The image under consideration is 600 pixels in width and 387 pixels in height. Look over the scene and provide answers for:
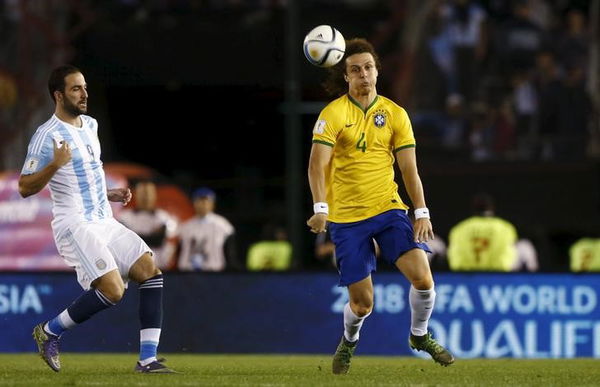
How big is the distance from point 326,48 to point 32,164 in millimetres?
2106

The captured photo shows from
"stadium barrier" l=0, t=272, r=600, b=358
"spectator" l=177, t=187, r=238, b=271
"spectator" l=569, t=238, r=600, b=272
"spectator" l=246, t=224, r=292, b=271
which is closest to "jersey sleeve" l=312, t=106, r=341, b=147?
"stadium barrier" l=0, t=272, r=600, b=358

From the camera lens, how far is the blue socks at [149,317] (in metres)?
10.4

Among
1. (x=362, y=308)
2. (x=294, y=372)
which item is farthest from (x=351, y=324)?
(x=294, y=372)

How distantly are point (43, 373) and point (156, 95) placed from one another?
11.9 meters

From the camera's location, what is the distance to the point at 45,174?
10.0 meters

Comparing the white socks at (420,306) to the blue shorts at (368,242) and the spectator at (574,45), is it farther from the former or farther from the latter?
the spectator at (574,45)

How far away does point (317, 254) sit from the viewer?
64.1 feet

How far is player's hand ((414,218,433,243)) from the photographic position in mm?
10234

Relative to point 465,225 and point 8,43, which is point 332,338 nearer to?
point 465,225

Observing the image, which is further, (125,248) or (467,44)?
(467,44)

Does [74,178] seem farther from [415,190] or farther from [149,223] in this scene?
[149,223]

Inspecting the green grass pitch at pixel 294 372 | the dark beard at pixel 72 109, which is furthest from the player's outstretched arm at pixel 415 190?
the dark beard at pixel 72 109

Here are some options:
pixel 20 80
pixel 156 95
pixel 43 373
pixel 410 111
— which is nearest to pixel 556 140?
pixel 410 111

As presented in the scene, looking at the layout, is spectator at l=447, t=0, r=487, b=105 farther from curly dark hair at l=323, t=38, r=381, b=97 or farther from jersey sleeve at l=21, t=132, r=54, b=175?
jersey sleeve at l=21, t=132, r=54, b=175
